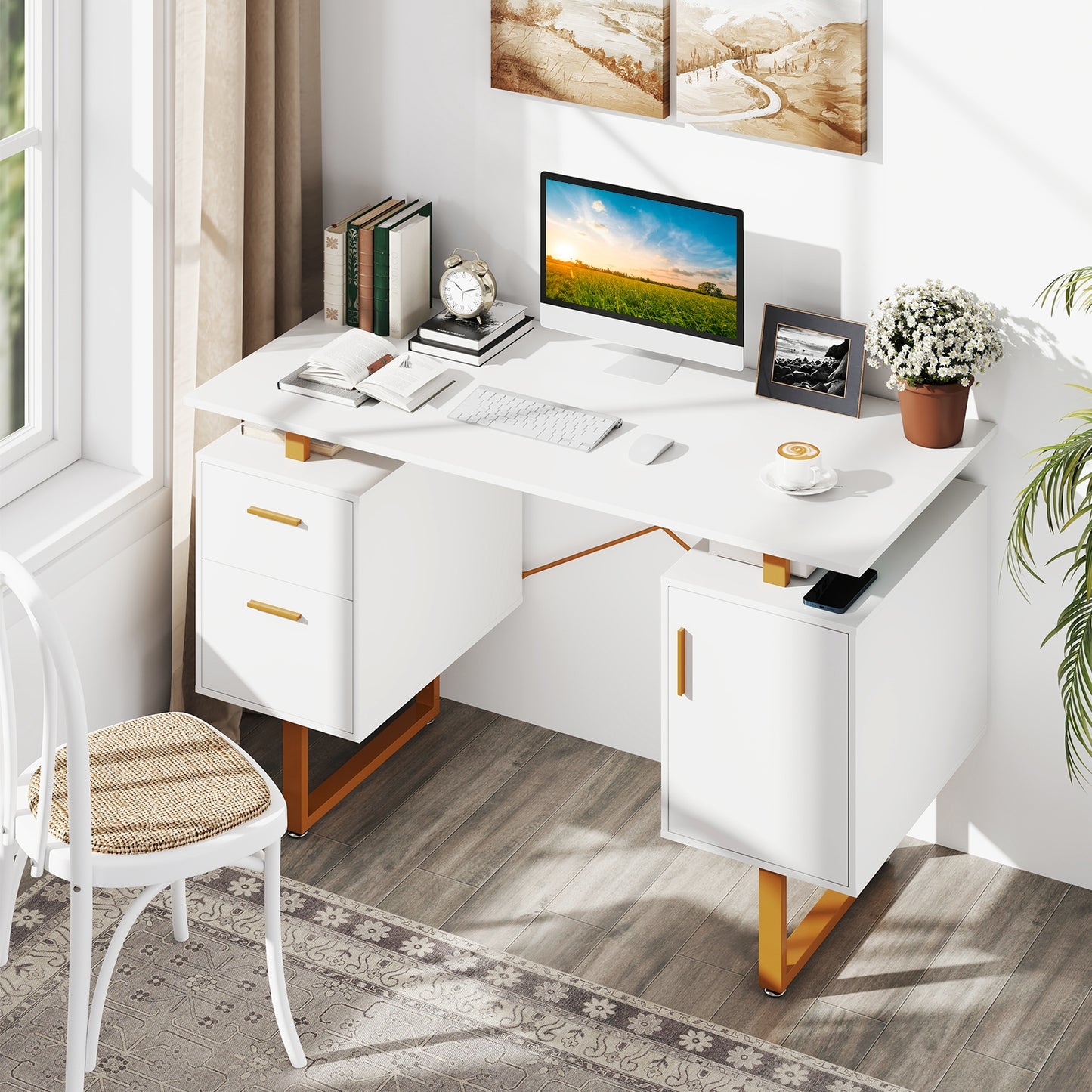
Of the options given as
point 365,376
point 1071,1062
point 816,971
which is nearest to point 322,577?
point 365,376

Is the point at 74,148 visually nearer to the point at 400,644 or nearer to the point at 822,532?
the point at 400,644

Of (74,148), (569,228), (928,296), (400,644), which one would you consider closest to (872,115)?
(928,296)

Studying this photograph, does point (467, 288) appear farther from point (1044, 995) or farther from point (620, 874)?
point (1044, 995)

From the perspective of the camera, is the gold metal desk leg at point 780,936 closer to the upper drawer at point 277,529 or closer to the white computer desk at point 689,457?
the white computer desk at point 689,457

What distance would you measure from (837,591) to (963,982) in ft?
2.68

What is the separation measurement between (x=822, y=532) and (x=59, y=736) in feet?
5.10

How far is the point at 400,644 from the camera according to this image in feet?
10.9

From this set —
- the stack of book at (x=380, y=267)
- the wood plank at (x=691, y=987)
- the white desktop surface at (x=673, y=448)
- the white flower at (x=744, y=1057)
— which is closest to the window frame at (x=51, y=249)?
the white desktop surface at (x=673, y=448)

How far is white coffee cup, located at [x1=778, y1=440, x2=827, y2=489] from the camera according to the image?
9.27ft

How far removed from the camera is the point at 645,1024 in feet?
9.64

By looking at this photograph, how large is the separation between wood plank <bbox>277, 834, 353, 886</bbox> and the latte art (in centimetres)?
122

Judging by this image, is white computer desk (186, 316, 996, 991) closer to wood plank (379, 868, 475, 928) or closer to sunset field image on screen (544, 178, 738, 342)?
sunset field image on screen (544, 178, 738, 342)

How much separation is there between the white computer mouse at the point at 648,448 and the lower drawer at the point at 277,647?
1.99 feet

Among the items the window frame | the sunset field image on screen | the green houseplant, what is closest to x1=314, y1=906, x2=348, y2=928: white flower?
the window frame
